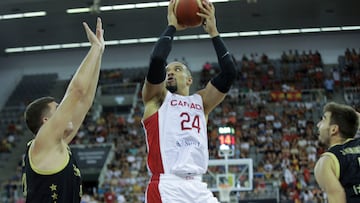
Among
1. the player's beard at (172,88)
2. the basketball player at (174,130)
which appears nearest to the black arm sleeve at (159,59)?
the basketball player at (174,130)

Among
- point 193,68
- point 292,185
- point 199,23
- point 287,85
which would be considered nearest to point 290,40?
point 287,85

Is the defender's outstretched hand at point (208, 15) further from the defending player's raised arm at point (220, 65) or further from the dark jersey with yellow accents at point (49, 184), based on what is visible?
the dark jersey with yellow accents at point (49, 184)

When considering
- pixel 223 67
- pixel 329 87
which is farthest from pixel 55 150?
pixel 329 87

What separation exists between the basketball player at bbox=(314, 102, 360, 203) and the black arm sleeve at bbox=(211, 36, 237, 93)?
0.91 m

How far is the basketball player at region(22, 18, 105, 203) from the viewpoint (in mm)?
3900

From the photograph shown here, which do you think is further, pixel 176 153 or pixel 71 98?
pixel 176 153

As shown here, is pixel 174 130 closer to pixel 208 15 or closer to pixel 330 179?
pixel 208 15

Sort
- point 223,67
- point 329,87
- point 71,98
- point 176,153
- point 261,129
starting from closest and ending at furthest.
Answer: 1. point 71,98
2. point 176,153
3. point 223,67
4. point 261,129
5. point 329,87

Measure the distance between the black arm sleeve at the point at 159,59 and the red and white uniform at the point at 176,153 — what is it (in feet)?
0.92

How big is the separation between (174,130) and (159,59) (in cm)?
60

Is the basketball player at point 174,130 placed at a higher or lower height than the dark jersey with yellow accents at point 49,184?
higher

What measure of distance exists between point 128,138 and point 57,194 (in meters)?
19.8

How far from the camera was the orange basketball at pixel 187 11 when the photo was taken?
479cm

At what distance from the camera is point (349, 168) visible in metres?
4.57
